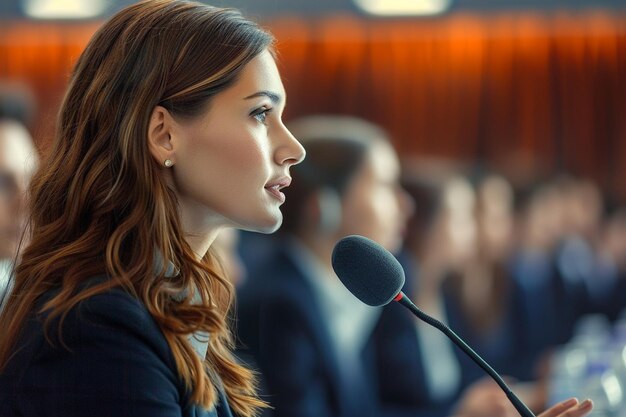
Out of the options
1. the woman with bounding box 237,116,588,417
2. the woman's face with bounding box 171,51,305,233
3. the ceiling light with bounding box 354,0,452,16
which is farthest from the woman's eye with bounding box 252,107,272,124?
the ceiling light with bounding box 354,0,452,16

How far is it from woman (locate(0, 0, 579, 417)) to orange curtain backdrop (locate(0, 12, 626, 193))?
197 inches

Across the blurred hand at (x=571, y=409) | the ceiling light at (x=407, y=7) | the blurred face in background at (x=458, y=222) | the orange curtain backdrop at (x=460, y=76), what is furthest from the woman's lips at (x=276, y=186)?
the ceiling light at (x=407, y=7)

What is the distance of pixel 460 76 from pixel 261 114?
524 cm

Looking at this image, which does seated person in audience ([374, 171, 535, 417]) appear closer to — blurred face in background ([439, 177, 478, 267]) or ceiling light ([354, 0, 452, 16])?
blurred face in background ([439, 177, 478, 267])

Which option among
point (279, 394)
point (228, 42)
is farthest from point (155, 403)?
point (279, 394)

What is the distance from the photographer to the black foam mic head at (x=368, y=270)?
3.77ft

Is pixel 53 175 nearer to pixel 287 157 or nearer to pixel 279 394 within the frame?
pixel 287 157

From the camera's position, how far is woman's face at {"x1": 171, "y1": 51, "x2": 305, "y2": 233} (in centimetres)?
116

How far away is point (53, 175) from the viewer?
1.18 metres

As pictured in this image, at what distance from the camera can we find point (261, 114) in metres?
1.19

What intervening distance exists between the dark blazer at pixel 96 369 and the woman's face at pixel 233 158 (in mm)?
196

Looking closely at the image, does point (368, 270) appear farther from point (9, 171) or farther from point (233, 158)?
point (9, 171)

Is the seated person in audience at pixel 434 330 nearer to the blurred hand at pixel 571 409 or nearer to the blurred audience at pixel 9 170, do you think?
the blurred hand at pixel 571 409

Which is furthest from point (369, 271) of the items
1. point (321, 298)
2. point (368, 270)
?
point (321, 298)
